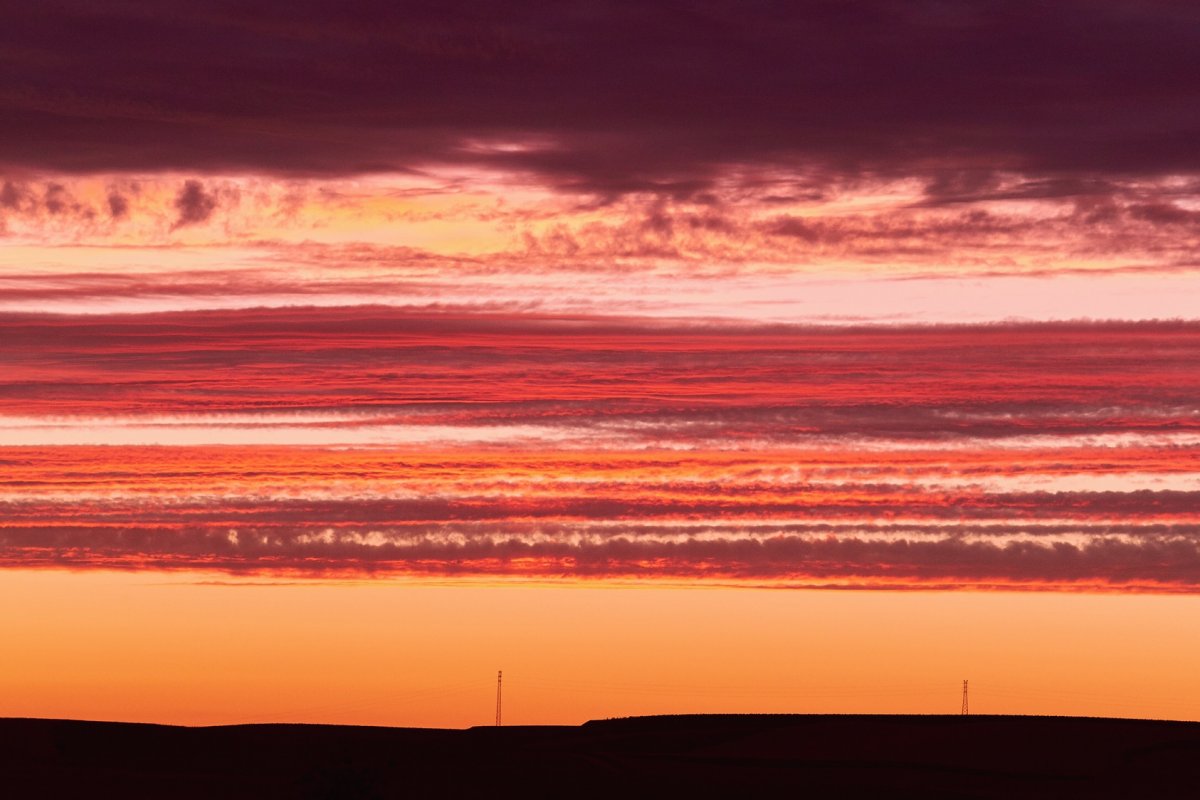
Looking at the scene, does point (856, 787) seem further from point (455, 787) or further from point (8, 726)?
point (8, 726)

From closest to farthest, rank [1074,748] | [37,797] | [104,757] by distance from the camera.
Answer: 1. [37,797]
2. [104,757]
3. [1074,748]

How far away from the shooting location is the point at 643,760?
159m

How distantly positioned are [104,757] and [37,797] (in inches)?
1090

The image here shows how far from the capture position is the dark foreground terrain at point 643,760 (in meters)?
133

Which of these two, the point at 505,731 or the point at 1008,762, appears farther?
the point at 505,731

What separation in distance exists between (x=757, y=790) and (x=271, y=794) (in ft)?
110

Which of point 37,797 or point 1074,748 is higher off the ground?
point 1074,748

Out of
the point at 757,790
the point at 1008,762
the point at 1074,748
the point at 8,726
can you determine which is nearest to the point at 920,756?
the point at 1008,762

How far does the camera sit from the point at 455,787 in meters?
129

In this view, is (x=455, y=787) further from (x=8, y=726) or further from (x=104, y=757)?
(x=8, y=726)

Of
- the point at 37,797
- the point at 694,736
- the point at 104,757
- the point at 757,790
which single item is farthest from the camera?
the point at 694,736

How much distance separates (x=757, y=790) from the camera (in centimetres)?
13438

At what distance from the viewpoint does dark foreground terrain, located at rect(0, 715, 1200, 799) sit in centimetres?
13312

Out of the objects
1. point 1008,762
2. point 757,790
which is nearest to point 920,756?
point 1008,762
